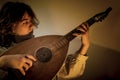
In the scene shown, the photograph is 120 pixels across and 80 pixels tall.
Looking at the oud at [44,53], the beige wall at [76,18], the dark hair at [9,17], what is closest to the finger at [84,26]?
the oud at [44,53]

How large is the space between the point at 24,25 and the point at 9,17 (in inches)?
3.8

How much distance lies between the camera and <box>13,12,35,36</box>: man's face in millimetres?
1293

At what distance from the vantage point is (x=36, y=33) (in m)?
1.42

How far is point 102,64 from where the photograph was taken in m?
1.38

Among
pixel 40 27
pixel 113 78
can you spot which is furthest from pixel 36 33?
pixel 113 78

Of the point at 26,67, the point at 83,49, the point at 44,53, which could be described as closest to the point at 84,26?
the point at 83,49

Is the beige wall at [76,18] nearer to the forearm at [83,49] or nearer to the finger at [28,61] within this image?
the forearm at [83,49]

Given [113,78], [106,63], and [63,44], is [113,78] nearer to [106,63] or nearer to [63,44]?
[106,63]

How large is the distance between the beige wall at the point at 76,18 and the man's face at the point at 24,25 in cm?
12

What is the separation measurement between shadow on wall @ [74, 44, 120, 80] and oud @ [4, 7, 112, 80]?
24 centimetres

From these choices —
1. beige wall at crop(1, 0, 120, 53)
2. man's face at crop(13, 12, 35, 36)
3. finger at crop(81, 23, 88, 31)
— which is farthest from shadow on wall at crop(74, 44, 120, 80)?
man's face at crop(13, 12, 35, 36)

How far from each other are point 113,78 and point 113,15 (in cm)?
36

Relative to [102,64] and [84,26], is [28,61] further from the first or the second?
[102,64]

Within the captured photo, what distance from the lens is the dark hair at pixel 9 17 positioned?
1.30m
